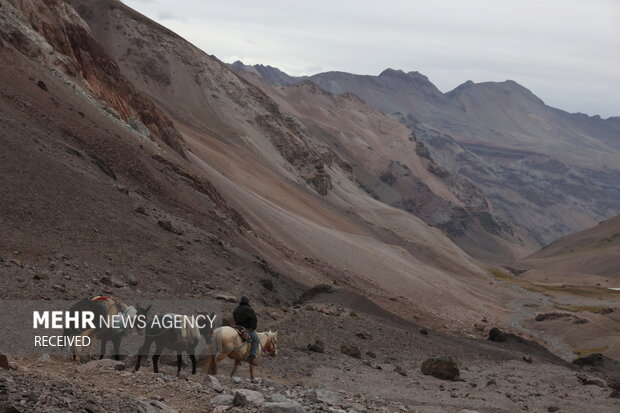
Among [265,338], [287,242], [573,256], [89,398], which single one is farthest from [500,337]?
[573,256]

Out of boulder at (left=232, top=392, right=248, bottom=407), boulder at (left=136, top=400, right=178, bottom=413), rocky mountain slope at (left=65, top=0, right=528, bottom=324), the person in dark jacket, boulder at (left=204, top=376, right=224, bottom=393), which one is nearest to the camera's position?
boulder at (left=136, top=400, right=178, bottom=413)

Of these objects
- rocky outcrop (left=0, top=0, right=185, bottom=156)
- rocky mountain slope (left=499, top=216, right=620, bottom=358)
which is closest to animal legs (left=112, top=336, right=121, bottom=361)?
rocky outcrop (left=0, top=0, right=185, bottom=156)

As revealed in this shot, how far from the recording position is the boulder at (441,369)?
26.0 meters

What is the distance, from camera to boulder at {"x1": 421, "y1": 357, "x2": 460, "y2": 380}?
26.0m

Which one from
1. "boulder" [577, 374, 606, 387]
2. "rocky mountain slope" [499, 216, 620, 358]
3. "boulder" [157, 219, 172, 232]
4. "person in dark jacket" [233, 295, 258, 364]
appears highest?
"boulder" [157, 219, 172, 232]

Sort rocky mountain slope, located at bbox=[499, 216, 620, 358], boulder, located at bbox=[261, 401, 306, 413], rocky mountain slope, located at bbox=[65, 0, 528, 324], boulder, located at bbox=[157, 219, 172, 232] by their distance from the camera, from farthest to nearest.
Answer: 1. rocky mountain slope, located at bbox=[65, 0, 528, 324]
2. rocky mountain slope, located at bbox=[499, 216, 620, 358]
3. boulder, located at bbox=[157, 219, 172, 232]
4. boulder, located at bbox=[261, 401, 306, 413]

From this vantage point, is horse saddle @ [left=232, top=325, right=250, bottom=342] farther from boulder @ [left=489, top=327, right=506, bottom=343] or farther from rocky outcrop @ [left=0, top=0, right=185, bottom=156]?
rocky outcrop @ [left=0, top=0, right=185, bottom=156]

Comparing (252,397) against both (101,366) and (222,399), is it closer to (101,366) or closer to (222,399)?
(222,399)

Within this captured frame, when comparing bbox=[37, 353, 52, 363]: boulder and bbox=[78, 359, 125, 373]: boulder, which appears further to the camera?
bbox=[37, 353, 52, 363]: boulder

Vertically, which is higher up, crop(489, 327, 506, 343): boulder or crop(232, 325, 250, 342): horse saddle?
crop(232, 325, 250, 342): horse saddle

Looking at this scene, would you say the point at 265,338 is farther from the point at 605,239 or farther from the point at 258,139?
the point at 605,239

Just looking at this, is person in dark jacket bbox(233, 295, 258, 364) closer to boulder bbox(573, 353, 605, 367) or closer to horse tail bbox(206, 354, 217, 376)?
horse tail bbox(206, 354, 217, 376)

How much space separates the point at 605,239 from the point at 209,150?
122 meters

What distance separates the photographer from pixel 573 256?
15050cm
